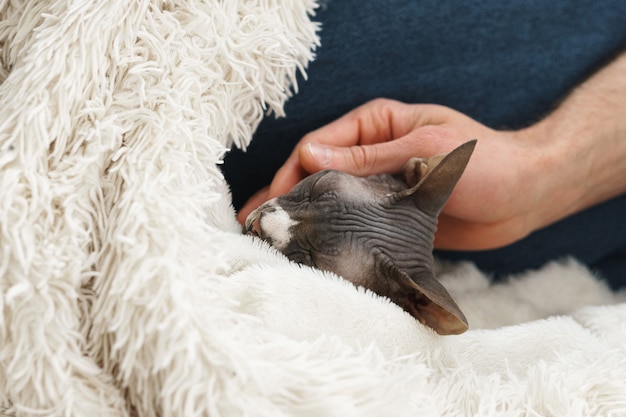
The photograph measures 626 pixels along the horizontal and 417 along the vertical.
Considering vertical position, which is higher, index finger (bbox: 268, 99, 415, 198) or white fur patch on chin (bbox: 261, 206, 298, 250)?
index finger (bbox: 268, 99, 415, 198)

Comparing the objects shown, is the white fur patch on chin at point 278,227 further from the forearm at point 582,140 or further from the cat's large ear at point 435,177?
the forearm at point 582,140

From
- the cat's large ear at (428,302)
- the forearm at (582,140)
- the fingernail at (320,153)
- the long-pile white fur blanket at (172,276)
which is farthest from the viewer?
the forearm at (582,140)

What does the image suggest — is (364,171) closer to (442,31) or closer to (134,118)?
(442,31)

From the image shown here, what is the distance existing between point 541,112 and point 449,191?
44cm

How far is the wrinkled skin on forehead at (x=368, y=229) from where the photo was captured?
2.75ft

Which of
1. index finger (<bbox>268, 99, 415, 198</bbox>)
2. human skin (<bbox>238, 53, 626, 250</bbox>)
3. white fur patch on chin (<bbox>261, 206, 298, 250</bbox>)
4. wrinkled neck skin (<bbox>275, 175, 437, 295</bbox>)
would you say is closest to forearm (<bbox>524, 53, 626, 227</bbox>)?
human skin (<bbox>238, 53, 626, 250</bbox>)

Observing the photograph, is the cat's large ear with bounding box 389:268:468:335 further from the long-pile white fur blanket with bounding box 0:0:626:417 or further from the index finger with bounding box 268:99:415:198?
the index finger with bounding box 268:99:415:198

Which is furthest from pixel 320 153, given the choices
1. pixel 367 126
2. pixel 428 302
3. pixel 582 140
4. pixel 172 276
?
pixel 582 140

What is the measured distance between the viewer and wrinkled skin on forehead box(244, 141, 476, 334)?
84cm

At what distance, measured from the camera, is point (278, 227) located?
84 cm

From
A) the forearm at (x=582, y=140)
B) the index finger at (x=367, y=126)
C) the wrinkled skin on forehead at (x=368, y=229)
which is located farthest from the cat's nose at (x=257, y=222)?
the forearm at (x=582, y=140)

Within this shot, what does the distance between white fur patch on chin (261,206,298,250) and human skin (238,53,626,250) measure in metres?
0.12

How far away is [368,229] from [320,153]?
0.15m

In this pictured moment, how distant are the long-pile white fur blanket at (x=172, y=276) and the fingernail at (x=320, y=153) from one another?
0.13 metres
